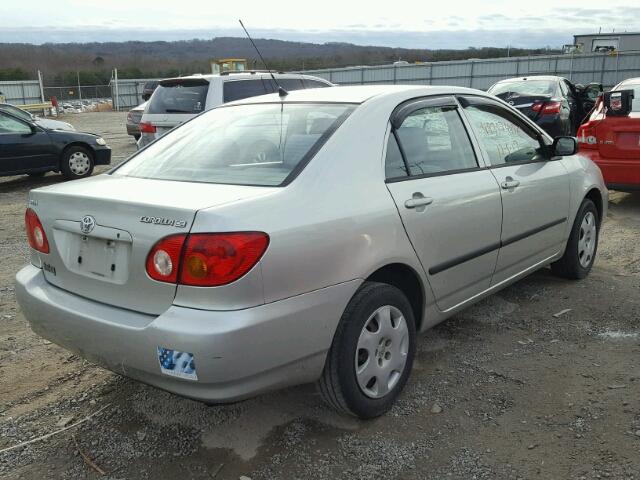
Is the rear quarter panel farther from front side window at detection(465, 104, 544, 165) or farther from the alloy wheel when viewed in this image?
front side window at detection(465, 104, 544, 165)

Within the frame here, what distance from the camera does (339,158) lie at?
2.80 m

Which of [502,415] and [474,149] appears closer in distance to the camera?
[502,415]

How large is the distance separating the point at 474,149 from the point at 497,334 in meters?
1.21

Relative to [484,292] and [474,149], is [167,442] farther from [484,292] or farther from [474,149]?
[474,149]

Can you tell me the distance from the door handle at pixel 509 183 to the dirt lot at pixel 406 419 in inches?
37.7

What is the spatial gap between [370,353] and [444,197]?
0.94m

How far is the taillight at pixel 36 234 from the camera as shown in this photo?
9.42ft

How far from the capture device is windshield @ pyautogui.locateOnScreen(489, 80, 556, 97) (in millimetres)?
12047

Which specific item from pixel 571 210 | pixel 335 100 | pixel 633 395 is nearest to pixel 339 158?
pixel 335 100

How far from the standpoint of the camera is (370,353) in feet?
9.39

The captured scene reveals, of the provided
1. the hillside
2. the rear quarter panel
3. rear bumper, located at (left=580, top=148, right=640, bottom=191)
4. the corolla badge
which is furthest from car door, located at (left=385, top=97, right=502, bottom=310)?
the hillside

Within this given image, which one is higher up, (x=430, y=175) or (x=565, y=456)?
(x=430, y=175)

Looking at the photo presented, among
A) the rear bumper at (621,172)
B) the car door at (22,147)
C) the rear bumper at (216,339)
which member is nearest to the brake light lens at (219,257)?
the rear bumper at (216,339)

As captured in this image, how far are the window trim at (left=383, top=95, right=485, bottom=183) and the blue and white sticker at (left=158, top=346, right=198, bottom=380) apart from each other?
4.22 feet
